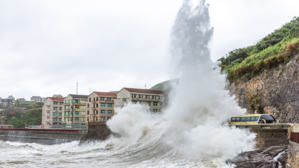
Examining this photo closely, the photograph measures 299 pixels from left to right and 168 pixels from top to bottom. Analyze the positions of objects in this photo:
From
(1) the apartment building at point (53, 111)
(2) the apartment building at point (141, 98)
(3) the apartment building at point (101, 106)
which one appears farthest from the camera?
(1) the apartment building at point (53, 111)

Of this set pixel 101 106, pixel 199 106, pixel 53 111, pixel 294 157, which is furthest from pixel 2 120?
pixel 294 157

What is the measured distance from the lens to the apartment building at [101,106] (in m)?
74.8

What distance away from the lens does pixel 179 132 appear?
28.0 meters

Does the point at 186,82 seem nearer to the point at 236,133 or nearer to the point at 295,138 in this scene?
the point at 236,133


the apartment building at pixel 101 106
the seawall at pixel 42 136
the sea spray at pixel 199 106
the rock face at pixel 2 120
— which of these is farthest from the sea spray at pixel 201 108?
the rock face at pixel 2 120

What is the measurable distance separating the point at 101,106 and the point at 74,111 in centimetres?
1820

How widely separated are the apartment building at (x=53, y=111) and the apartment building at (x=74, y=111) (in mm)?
11675

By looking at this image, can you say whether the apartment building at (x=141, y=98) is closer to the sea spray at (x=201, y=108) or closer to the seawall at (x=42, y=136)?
the seawall at (x=42, y=136)

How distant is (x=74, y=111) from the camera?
8900 cm

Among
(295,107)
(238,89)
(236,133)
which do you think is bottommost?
(236,133)

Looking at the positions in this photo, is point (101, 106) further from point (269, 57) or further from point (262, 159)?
point (262, 159)

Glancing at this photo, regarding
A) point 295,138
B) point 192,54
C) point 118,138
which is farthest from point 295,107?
point 118,138

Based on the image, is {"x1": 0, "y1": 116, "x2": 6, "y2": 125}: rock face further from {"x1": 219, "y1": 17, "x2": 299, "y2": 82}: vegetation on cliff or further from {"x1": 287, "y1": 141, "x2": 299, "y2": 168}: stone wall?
{"x1": 287, "y1": 141, "x2": 299, "y2": 168}: stone wall

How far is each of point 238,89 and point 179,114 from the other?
1729cm
